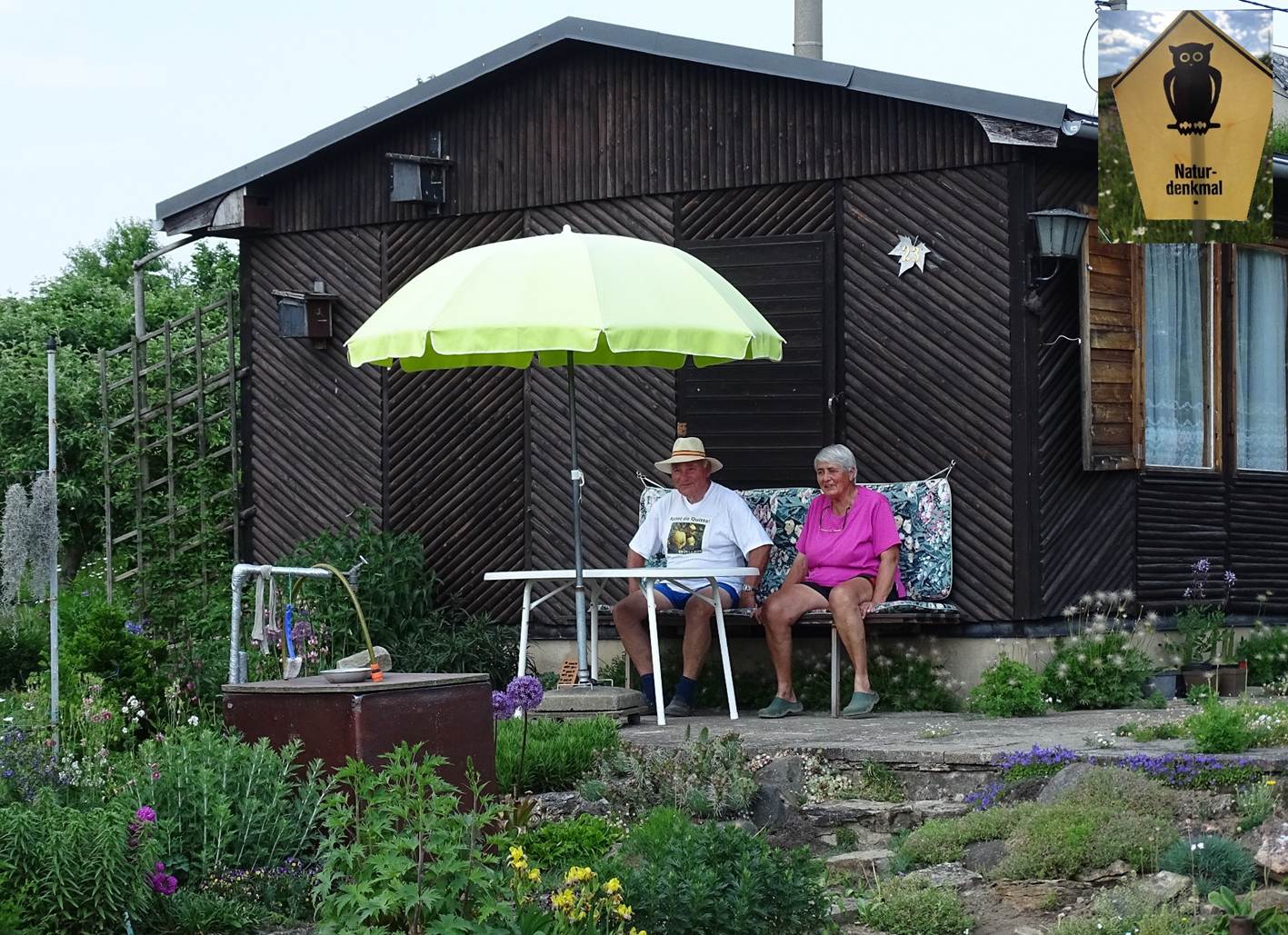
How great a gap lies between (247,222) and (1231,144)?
597 centimetres

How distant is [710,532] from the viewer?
368 inches

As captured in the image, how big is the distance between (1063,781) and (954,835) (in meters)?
0.53

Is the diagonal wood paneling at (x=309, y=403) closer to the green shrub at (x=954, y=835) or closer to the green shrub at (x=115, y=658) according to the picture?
the green shrub at (x=115, y=658)

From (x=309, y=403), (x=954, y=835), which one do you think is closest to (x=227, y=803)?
(x=954, y=835)

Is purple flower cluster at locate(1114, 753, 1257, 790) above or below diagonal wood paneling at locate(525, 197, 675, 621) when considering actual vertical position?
below

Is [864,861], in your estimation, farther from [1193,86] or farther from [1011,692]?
[1193,86]

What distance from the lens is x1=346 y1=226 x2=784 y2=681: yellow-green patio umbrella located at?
7992 millimetres

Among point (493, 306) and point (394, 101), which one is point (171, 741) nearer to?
point (493, 306)

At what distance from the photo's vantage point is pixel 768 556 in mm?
9531

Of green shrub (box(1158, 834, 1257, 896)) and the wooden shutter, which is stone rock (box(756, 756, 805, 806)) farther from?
the wooden shutter

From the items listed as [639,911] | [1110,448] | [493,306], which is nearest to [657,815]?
[639,911]

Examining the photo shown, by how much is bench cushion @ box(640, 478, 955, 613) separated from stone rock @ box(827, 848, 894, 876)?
3022 mm

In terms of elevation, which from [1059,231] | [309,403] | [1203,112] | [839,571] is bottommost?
[839,571]

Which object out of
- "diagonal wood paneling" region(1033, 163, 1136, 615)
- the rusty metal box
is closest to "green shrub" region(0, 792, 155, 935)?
the rusty metal box
